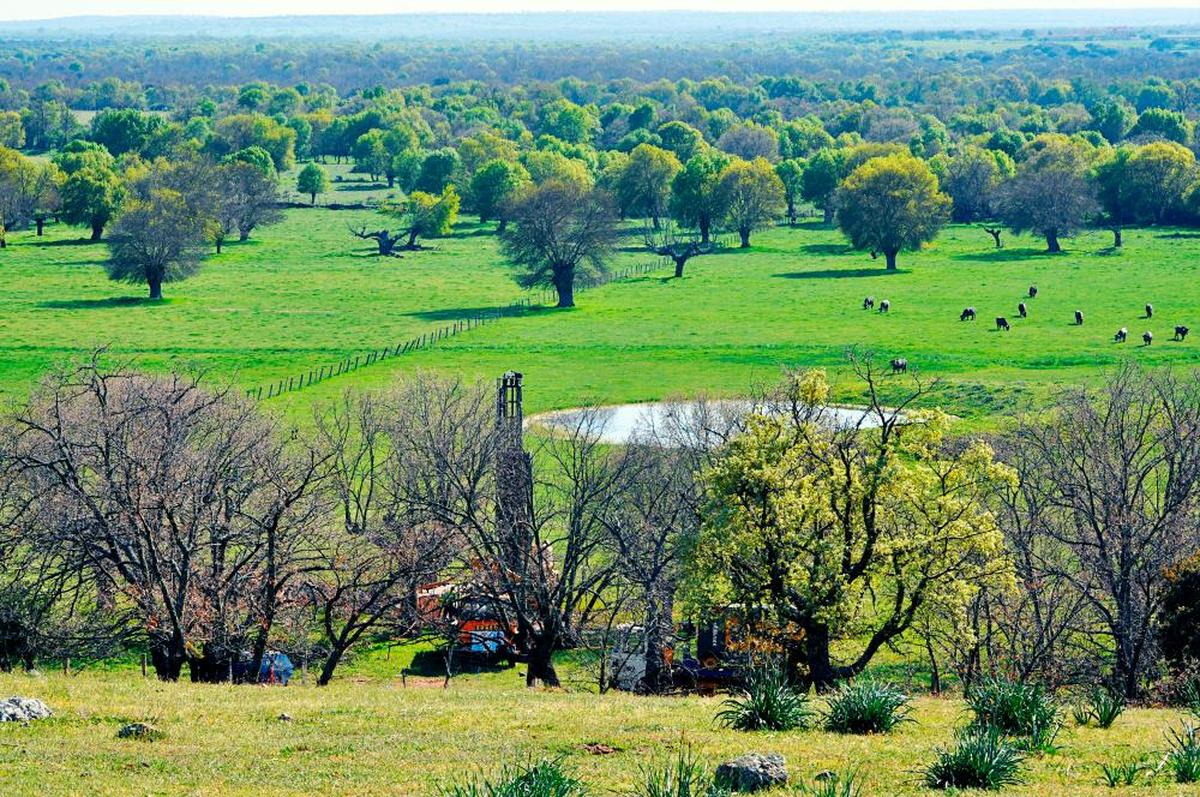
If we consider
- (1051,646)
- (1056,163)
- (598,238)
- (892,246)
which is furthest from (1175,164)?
(1051,646)

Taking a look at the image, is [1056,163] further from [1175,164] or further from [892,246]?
[892,246]

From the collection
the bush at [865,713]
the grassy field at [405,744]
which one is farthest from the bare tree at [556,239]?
the bush at [865,713]

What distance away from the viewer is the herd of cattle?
67.8 meters

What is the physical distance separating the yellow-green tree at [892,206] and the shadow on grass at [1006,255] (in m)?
5.65

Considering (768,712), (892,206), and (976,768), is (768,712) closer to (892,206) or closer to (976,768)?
(976,768)

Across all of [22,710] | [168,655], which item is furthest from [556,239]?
[22,710]

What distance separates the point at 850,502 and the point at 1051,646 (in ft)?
19.2

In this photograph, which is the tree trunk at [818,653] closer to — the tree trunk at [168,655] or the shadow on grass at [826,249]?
the tree trunk at [168,655]

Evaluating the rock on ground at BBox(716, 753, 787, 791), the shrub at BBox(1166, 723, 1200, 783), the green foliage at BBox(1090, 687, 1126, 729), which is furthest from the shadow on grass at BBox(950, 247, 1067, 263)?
the rock on ground at BBox(716, 753, 787, 791)

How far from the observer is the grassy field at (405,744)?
17.6m

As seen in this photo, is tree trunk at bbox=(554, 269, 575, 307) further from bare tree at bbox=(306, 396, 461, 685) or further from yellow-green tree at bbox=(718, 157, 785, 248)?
bare tree at bbox=(306, 396, 461, 685)

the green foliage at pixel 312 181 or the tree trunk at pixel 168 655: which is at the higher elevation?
the green foliage at pixel 312 181

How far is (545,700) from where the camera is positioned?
2436 centimetres

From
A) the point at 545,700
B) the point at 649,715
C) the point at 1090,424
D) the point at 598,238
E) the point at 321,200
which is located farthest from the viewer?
the point at 321,200
